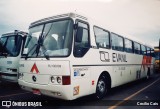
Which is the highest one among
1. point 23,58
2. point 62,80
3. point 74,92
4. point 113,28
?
point 113,28

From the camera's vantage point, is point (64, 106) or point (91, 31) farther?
point (91, 31)

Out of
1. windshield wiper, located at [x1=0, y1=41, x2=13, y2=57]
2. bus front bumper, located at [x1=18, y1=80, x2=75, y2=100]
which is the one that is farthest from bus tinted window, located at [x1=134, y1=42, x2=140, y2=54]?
bus front bumper, located at [x1=18, y1=80, x2=75, y2=100]

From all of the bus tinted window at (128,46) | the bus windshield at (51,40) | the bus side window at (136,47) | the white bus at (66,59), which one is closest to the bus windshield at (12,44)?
the white bus at (66,59)

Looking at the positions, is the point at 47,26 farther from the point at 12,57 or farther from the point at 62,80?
the point at 12,57

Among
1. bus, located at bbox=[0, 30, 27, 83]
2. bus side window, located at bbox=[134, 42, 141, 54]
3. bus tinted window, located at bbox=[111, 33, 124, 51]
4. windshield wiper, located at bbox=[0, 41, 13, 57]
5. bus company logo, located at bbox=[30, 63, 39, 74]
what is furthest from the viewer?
bus side window, located at bbox=[134, 42, 141, 54]

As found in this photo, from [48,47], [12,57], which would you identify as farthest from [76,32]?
[12,57]

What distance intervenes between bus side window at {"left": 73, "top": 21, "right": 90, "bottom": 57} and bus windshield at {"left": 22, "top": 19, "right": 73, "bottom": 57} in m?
0.26

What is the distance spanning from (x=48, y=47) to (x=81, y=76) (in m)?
1.33

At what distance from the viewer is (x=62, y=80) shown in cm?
522

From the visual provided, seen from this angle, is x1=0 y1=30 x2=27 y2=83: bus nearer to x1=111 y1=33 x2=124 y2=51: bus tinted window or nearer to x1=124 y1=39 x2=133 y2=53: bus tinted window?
x1=111 y1=33 x2=124 y2=51: bus tinted window

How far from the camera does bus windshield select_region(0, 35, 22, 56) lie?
8.87 meters

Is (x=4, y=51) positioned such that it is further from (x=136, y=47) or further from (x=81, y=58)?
(x=136, y=47)

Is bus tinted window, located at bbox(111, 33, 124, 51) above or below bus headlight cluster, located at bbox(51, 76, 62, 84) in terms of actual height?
above

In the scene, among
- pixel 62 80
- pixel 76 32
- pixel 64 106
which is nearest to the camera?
pixel 62 80
